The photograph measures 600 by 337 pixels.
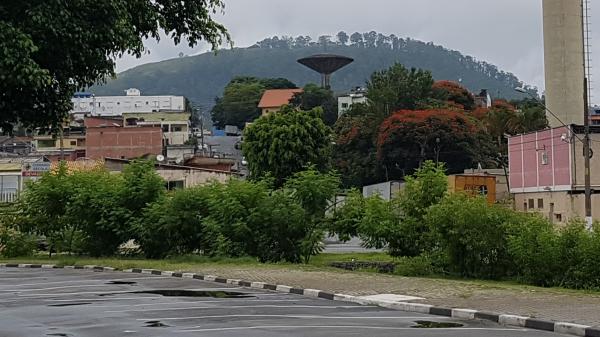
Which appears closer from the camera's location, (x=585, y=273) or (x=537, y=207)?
(x=585, y=273)

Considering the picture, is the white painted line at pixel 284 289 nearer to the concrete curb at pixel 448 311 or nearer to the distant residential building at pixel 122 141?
the concrete curb at pixel 448 311

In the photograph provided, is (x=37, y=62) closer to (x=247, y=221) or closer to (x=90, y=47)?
(x=90, y=47)

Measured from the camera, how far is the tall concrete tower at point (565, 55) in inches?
3260

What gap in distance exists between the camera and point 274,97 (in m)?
140

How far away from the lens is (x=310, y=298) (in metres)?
19.2

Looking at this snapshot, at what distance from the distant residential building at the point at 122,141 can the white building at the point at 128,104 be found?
2170 inches

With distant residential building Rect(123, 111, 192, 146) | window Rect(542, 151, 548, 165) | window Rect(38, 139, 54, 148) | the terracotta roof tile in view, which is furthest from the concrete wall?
the terracotta roof tile

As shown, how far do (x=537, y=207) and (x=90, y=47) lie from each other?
61273 mm

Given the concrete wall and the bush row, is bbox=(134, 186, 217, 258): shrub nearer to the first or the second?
the bush row

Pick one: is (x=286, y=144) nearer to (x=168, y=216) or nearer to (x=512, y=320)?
(x=168, y=216)

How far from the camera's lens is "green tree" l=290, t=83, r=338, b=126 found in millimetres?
119812

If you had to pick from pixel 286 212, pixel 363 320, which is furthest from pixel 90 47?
pixel 286 212

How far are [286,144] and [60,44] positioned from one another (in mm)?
52379

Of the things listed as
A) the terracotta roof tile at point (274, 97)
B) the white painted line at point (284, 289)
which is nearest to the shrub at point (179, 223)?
the white painted line at point (284, 289)
